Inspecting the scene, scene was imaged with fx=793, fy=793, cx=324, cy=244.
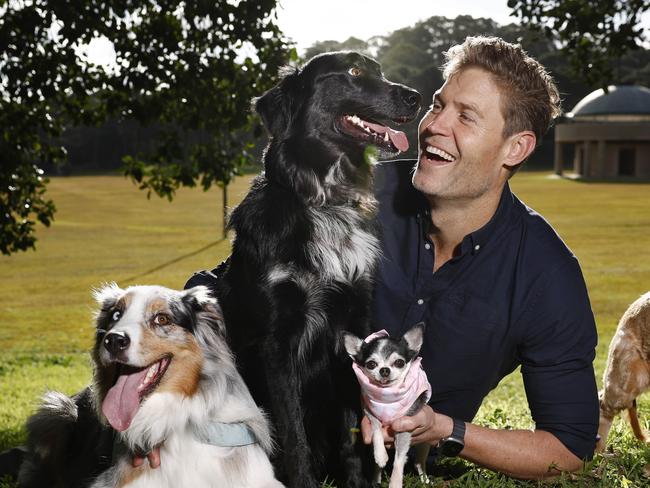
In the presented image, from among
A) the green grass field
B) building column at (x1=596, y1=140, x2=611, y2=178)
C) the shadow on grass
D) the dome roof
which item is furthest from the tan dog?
building column at (x1=596, y1=140, x2=611, y2=178)

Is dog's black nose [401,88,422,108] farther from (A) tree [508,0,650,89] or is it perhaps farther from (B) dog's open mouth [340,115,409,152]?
(A) tree [508,0,650,89]

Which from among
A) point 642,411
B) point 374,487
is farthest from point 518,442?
point 642,411

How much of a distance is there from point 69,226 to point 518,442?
31.7 meters

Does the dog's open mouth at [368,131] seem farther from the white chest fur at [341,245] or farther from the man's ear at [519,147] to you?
the man's ear at [519,147]

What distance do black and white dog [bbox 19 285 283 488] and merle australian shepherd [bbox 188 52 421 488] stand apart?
12 centimetres

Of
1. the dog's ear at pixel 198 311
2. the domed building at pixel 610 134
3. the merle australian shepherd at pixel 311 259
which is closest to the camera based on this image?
the dog's ear at pixel 198 311

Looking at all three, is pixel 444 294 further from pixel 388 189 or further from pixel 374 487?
pixel 374 487

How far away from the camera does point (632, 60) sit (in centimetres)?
4856

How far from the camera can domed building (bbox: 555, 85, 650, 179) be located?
4834cm

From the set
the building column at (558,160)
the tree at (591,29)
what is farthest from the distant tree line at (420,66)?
Result: the building column at (558,160)

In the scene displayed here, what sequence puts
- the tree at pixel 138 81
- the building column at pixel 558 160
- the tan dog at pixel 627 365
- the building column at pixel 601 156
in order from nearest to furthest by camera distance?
the tan dog at pixel 627 365
the tree at pixel 138 81
the building column at pixel 601 156
the building column at pixel 558 160

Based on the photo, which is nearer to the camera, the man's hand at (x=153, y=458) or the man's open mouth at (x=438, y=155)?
the man's hand at (x=153, y=458)

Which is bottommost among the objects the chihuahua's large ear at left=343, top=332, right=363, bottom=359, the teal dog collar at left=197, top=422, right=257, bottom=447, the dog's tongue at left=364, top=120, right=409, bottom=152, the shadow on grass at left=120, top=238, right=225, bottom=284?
the shadow on grass at left=120, top=238, right=225, bottom=284

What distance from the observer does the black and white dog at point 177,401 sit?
111 inches
